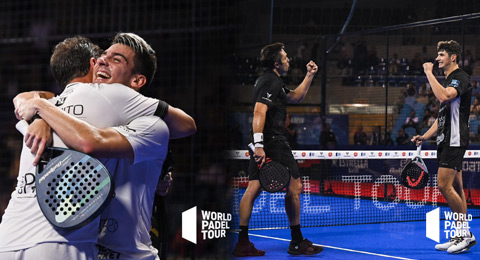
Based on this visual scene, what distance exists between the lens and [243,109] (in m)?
12.2

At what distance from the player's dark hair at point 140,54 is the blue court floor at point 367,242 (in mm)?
3306

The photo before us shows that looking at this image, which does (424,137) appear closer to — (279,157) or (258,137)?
(279,157)

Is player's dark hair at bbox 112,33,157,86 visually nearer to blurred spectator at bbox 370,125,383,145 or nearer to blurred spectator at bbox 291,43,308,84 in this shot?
blurred spectator at bbox 370,125,383,145

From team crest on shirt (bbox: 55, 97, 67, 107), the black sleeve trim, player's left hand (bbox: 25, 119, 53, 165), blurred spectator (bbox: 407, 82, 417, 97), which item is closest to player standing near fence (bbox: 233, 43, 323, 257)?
the black sleeve trim

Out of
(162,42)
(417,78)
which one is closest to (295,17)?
(417,78)

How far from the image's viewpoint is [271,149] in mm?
5715

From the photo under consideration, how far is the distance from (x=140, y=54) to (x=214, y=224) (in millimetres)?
3785

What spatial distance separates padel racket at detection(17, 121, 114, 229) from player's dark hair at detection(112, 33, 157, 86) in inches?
21.0

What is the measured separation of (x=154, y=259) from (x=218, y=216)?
11.6 feet

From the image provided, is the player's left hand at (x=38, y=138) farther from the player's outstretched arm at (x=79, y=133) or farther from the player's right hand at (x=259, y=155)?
the player's right hand at (x=259, y=155)

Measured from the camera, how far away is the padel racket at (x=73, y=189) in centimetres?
197

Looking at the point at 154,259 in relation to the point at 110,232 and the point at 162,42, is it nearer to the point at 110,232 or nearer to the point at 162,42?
the point at 110,232

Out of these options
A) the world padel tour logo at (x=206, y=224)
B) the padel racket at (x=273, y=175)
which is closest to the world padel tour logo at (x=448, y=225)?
the padel racket at (x=273, y=175)

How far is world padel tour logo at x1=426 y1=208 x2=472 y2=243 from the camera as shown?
5.94 metres
